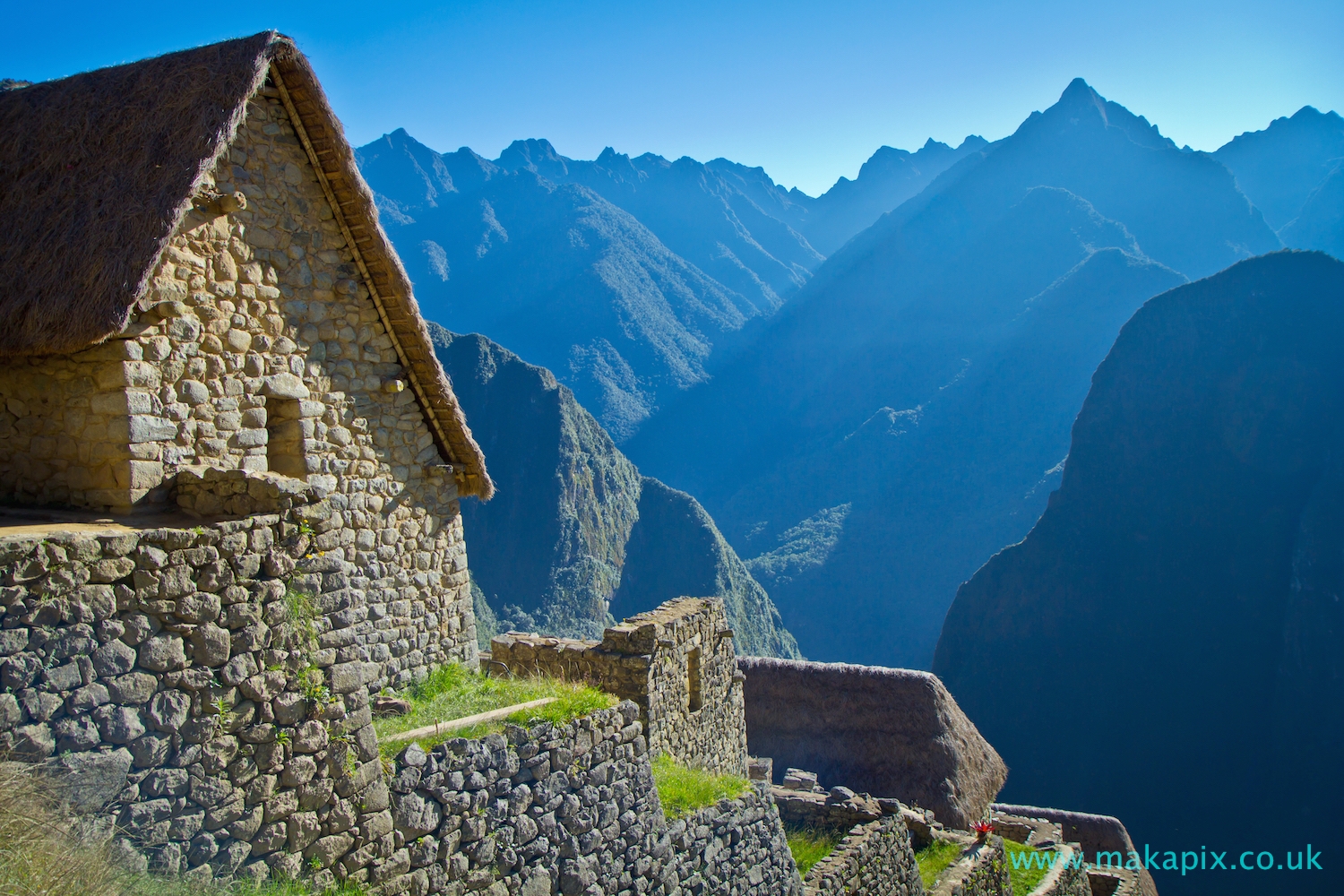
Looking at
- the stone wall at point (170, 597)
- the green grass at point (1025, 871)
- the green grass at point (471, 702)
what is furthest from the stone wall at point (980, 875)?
the stone wall at point (170, 597)

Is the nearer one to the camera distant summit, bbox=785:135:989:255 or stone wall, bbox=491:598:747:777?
stone wall, bbox=491:598:747:777

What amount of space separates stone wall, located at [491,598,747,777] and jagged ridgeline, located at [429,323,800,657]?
2471 cm

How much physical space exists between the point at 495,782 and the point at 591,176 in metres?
125

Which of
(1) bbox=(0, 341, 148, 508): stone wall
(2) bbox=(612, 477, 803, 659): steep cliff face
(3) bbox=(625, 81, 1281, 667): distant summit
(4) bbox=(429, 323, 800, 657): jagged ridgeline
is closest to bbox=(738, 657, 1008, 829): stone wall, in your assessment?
(1) bbox=(0, 341, 148, 508): stone wall

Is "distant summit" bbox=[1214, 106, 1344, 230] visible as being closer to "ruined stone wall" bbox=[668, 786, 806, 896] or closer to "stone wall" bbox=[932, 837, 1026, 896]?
"stone wall" bbox=[932, 837, 1026, 896]

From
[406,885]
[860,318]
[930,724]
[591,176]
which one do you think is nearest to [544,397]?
[930,724]

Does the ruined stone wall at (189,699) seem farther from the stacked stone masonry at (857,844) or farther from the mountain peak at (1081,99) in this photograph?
the mountain peak at (1081,99)

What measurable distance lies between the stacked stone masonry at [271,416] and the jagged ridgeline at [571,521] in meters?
30.0

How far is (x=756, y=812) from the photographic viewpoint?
8.40 m

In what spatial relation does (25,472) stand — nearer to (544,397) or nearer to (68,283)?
(68,283)

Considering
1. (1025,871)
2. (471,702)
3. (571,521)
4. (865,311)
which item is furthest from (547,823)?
(865,311)

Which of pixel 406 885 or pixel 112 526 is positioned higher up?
pixel 112 526

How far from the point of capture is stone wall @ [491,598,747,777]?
32.2ft

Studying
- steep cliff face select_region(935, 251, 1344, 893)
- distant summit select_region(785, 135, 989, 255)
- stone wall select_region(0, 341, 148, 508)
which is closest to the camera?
stone wall select_region(0, 341, 148, 508)
